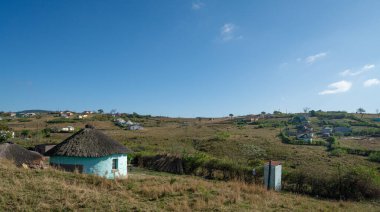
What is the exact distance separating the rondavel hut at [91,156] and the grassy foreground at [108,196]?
11.2 meters

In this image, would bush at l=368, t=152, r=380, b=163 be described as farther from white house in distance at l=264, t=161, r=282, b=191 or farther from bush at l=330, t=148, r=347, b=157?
white house in distance at l=264, t=161, r=282, b=191

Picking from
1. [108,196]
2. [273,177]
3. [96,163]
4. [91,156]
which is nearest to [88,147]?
[91,156]

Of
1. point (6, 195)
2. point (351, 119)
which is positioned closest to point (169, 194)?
point (6, 195)

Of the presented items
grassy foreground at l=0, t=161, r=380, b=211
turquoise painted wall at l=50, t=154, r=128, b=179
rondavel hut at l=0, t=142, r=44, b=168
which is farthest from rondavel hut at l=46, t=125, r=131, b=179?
grassy foreground at l=0, t=161, r=380, b=211

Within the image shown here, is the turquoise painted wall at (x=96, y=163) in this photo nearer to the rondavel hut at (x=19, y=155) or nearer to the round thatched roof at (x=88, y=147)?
the round thatched roof at (x=88, y=147)

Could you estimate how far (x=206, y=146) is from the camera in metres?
52.8

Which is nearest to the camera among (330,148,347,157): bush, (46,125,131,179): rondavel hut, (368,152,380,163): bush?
(46,125,131,179): rondavel hut

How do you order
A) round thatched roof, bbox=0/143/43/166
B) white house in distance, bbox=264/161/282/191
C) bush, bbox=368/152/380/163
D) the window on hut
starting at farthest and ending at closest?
1. bush, bbox=368/152/380/163
2. round thatched roof, bbox=0/143/43/166
3. the window on hut
4. white house in distance, bbox=264/161/282/191

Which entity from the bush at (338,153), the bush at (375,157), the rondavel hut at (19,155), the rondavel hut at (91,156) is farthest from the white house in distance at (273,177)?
the bush at (338,153)

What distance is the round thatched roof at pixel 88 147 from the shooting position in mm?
24266

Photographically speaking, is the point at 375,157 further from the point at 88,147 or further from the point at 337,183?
the point at 88,147

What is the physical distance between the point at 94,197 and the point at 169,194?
9.51ft

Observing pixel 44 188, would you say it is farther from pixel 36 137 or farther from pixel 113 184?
pixel 36 137

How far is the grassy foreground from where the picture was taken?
9.25 metres
